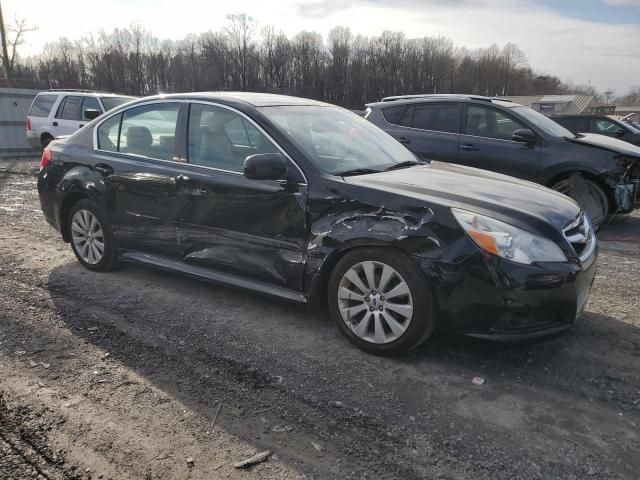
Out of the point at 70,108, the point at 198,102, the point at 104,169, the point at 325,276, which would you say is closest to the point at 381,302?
the point at 325,276

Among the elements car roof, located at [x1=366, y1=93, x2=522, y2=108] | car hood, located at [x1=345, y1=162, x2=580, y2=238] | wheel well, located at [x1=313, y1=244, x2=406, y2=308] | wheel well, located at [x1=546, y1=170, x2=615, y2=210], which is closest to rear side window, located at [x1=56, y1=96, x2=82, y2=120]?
car roof, located at [x1=366, y1=93, x2=522, y2=108]

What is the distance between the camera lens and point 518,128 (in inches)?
291

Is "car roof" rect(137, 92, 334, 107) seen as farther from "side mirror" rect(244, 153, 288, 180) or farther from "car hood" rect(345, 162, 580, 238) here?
"car hood" rect(345, 162, 580, 238)

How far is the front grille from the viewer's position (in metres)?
3.37

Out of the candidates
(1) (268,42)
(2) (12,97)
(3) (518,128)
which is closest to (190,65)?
(1) (268,42)

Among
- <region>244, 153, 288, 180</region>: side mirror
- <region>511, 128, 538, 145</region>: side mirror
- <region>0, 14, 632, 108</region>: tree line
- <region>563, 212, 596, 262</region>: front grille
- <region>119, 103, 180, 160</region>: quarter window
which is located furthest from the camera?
<region>0, 14, 632, 108</region>: tree line

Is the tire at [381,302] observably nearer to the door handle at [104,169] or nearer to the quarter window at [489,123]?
the door handle at [104,169]

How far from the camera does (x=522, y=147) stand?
23.9 feet

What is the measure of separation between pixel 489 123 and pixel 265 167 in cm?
500

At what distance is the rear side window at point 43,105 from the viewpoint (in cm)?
1385

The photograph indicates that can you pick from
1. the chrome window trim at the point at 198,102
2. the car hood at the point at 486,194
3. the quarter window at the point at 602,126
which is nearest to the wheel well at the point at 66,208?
the chrome window trim at the point at 198,102

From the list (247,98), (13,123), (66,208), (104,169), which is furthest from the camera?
(13,123)

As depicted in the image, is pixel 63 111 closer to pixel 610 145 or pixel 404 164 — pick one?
pixel 404 164

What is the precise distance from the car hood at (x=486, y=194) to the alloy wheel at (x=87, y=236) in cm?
269
